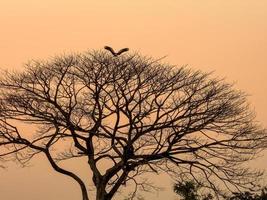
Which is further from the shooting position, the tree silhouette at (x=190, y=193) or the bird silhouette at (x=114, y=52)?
the tree silhouette at (x=190, y=193)

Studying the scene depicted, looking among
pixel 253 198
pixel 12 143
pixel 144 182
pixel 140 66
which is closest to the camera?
pixel 140 66

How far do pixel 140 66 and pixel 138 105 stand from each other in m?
1.73

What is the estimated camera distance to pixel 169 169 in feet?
83.2

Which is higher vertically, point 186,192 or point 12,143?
point 186,192

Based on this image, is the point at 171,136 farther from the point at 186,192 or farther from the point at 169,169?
the point at 186,192

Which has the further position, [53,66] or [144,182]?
[144,182]

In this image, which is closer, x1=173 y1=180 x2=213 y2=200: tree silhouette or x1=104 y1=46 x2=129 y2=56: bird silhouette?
x1=104 y1=46 x2=129 y2=56: bird silhouette

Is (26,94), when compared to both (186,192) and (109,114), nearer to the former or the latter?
(109,114)

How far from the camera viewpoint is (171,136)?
24.4 metres

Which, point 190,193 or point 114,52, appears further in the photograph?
point 190,193

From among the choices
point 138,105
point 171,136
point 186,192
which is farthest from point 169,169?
point 186,192

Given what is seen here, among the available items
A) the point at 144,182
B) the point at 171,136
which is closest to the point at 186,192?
the point at 144,182

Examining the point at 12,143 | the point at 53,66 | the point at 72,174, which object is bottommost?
the point at 72,174

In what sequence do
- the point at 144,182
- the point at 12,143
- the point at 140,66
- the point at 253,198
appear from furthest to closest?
the point at 253,198
the point at 144,182
the point at 12,143
the point at 140,66
